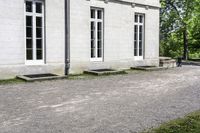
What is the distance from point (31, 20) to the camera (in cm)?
1325

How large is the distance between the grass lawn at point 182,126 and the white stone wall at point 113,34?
8.71 meters

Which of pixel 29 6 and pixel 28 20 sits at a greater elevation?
pixel 29 6

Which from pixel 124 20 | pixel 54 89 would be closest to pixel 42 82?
pixel 54 89

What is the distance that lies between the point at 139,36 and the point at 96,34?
3699 mm

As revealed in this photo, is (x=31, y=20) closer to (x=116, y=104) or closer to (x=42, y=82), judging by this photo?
(x=42, y=82)

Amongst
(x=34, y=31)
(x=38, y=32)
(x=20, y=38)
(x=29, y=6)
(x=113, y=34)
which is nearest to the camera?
(x=20, y=38)

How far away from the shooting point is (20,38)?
12.9 meters

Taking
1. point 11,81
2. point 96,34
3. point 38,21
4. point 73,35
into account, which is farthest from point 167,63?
point 11,81

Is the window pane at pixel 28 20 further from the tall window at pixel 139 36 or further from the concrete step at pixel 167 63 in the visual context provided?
the concrete step at pixel 167 63

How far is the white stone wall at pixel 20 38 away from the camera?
1241 cm

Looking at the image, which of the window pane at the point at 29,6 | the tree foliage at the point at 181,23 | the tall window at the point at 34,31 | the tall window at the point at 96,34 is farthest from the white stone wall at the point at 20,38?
the tree foliage at the point at 181,23

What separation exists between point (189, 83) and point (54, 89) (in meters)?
5.50

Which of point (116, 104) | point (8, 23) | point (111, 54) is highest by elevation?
point (8, 23)

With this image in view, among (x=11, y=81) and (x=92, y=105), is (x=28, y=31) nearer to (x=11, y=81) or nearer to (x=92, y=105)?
(x=11, y=81)
